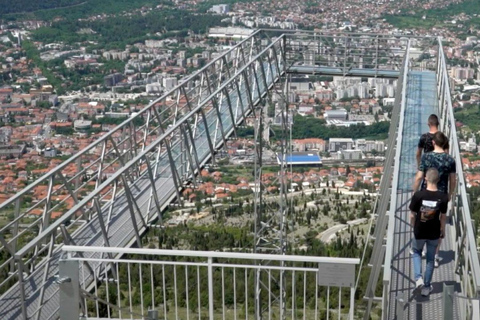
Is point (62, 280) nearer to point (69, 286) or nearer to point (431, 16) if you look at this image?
point (69, 286)

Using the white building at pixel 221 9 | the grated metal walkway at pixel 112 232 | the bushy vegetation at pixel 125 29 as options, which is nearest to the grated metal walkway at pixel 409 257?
the grated metal walkway at pixel 112 232

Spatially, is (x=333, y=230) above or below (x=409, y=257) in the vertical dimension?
below

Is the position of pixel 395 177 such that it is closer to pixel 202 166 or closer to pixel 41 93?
pixel 202 166

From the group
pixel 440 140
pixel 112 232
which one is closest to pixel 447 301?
pixel 440 140

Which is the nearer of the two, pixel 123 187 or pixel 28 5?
pixel 123 187

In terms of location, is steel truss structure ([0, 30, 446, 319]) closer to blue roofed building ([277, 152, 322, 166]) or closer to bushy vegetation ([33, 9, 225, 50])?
blue roofed building ([277, 152, 322, 166])

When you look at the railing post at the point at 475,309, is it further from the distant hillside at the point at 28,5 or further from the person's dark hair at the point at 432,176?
the distant hillside at the point at 28,5

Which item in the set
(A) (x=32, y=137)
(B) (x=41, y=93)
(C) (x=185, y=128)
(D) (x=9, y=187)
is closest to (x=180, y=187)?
(C) (x=185, y=128)

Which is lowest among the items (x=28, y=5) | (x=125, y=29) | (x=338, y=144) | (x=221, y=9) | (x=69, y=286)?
(x=125, y=29)

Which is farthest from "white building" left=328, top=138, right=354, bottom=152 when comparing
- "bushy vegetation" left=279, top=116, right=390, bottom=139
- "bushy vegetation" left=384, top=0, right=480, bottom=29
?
"bushy vegetation" left=384, top=0, right=480, bottom=29
